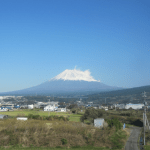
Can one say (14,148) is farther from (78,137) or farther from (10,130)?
(78,137)

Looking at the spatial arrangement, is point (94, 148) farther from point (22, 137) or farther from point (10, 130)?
point (10, 130)

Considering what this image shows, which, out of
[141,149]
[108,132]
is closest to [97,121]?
[108,132]

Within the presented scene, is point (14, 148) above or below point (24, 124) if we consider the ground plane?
below

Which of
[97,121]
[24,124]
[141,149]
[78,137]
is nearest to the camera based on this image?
[141,149]

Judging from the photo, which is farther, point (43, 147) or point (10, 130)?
point (10, 130)

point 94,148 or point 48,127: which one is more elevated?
point 48,127

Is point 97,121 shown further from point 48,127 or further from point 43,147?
point 43,147

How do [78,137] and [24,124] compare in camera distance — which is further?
[24,124]

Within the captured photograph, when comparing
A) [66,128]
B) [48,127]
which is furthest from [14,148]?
[66,128]

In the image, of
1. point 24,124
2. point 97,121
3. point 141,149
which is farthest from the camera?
point 97,121

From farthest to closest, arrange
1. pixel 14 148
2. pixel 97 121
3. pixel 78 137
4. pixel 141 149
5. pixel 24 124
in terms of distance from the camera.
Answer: pixel 97 121 < pixel 24 124 < pixel 78 137 < pixel 141 149 < pixel 14 148
